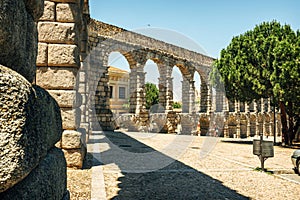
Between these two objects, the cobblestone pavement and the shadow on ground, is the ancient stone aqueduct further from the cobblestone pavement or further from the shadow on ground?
the shadow on ground

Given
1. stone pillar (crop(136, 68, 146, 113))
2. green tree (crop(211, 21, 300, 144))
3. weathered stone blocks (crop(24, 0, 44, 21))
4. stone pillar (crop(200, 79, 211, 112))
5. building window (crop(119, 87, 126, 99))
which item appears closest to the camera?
weathered stone blocks (crop(24, 0, 44, 21))

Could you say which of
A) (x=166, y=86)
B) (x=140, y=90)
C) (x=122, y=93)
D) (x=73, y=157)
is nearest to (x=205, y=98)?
(x=166, y=86)

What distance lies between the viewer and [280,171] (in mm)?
7477

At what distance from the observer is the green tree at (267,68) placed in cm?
1458

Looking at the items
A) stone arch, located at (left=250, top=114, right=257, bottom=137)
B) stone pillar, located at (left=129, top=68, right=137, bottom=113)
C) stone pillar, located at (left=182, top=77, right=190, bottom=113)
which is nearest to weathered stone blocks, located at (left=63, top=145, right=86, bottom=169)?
stone pillar, located at (left=129, top=68, right=137, bottom=113)

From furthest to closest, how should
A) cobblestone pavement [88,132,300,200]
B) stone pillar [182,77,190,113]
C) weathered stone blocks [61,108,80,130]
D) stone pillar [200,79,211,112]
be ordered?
stone pillar [200,79,211,112] < stone pillar [182,77,190,113] < weathered stone blocks [61,108,80,130] < cobblestone pavement [88,132,300,200]

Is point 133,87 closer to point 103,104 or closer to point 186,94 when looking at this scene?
point 103,104

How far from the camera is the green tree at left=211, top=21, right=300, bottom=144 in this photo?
14.6 m

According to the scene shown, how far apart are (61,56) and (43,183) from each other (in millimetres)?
4753

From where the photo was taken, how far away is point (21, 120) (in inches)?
45.6

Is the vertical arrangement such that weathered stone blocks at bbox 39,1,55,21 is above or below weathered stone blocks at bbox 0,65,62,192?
above

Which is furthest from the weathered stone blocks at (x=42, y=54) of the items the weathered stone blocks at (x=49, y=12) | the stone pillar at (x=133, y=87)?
the stone pillar at (x=133, y=87)

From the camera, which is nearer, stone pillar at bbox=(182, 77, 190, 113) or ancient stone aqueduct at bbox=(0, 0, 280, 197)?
ancient stone aqueduct at bbox=(0, 0, 280, 197)

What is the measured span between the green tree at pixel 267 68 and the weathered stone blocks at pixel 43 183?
14.8m
